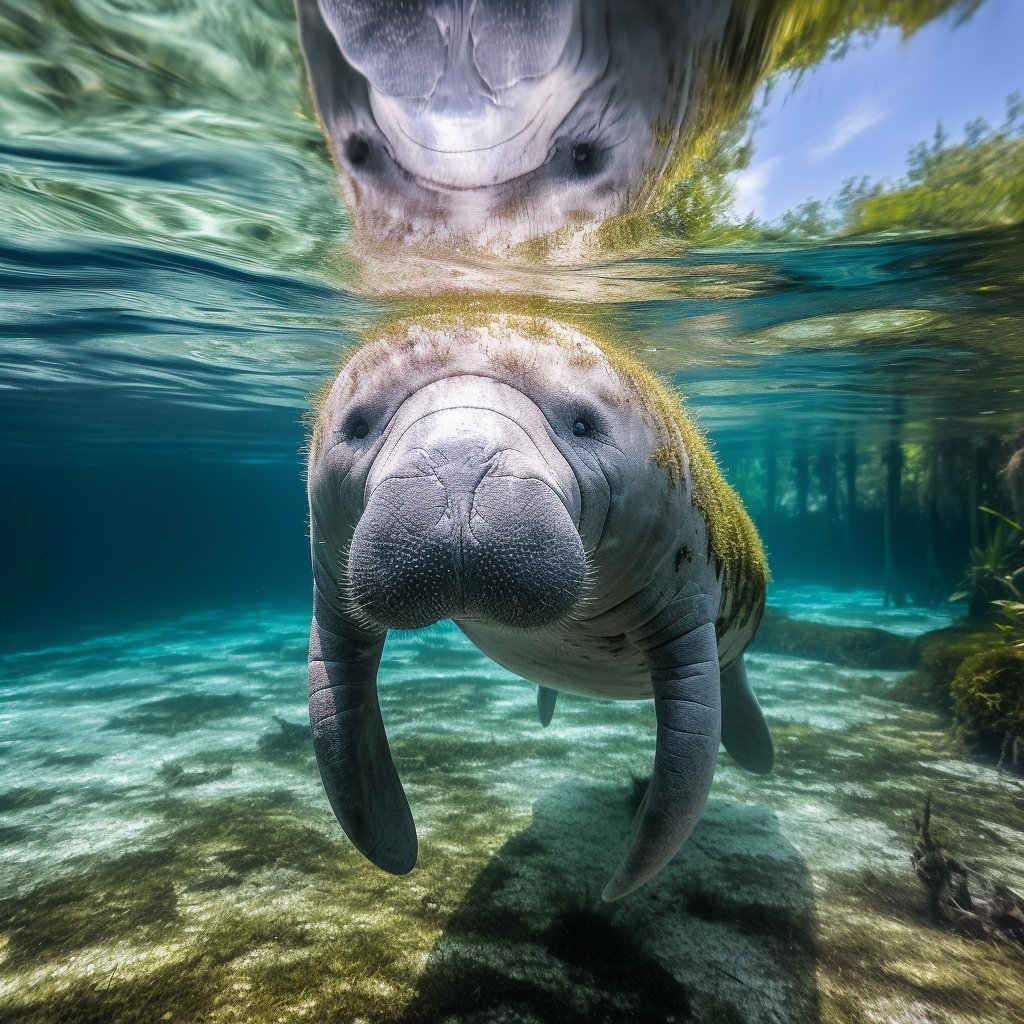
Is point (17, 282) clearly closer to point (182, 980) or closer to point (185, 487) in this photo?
point (182, 980)

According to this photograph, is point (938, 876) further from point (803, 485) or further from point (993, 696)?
point (803, 485)

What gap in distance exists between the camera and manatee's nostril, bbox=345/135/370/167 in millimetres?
3789

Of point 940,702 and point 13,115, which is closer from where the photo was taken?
point 13,115

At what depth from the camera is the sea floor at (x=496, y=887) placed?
105 inches

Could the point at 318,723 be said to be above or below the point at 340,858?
above

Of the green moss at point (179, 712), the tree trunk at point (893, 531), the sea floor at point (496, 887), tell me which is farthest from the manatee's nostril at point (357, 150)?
the tree trunk at point (893, 531)

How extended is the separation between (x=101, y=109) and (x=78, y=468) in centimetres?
3920

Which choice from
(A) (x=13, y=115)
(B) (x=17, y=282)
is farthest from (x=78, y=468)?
(A) (x=13, y=115)

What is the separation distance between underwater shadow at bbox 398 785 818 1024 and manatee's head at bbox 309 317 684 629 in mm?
1685

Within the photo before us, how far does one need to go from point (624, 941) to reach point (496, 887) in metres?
0.79

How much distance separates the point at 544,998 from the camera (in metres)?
2.60

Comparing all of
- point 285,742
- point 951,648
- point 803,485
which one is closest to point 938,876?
point 285,742

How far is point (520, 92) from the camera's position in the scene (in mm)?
3172

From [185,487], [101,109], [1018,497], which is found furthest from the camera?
[185,487]
